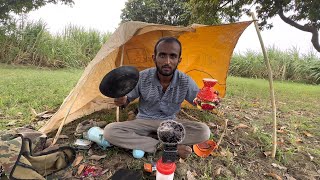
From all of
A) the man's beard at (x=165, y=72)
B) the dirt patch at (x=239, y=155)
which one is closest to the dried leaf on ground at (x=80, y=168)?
the dirt patch at (x=239, y=155)

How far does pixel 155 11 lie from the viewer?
13.7m

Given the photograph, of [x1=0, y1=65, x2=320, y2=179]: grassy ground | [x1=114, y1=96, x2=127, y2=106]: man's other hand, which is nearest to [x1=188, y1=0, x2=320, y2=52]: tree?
[x1=0, y1=65, x2=320, y2=179]: grassy ground

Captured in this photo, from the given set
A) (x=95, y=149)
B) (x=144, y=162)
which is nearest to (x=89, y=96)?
(x=95, y=149)

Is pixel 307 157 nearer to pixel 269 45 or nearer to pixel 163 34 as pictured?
pixel 163 34

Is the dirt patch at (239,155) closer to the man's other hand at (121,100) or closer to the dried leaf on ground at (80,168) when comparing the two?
the dried leaf on ground at (80,168)

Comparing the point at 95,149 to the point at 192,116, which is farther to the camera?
the point at 192,116

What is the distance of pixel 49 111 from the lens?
10.6 feet

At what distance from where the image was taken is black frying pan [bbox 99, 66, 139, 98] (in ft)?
5.88

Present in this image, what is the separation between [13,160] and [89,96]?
1.08m

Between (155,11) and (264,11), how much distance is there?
7.41 meters

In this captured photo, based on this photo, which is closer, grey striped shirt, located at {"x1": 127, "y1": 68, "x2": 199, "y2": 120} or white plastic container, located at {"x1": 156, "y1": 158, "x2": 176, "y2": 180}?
white plastic container, located at {"x1": 156, "y1": 158, "x2": 176, "y2": 180}

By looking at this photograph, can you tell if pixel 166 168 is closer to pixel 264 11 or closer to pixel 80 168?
pixel 80 168

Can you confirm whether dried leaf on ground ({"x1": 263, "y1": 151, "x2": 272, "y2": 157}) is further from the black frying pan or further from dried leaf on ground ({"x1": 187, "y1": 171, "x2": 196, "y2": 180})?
the black frying pan

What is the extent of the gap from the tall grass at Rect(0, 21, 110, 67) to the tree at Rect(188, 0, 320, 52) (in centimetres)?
447
